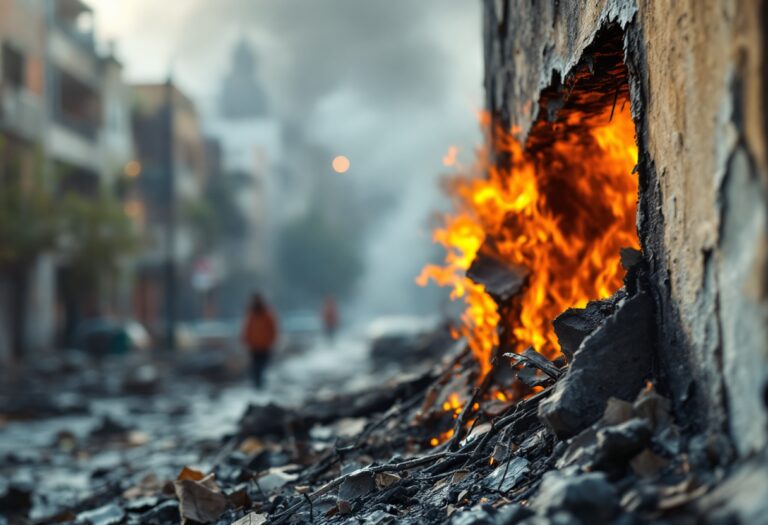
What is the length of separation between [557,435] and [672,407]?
576 mm

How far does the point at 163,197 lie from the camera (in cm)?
3947

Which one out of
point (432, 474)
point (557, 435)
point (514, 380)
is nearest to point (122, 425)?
point (514, 380)

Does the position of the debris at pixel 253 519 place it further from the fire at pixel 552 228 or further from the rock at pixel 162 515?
the fire at pixel 552 228

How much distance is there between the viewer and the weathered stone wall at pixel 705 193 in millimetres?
2631

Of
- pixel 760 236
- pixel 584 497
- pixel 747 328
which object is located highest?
pixel 760 236

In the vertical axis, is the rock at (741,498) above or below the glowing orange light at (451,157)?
below

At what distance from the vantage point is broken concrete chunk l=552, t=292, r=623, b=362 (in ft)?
14.4

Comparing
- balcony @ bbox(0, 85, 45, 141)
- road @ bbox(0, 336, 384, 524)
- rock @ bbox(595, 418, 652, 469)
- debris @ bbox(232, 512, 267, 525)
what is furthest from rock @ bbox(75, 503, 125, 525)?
balcony @ bbox(0, 85, 45, 141)

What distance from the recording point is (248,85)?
87812mm

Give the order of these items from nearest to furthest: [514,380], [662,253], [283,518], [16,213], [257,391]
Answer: [662,253] < [283,518] < [514,380] < [257,391] < [16,213]

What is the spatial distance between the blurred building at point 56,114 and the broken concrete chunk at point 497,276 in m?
18.4

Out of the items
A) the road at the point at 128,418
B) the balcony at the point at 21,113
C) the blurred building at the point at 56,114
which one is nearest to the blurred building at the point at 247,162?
the blurred building at the point at 56,114

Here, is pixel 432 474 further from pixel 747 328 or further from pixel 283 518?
pixel 747 328

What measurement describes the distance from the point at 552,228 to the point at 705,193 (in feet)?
11.9
